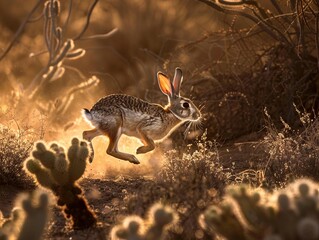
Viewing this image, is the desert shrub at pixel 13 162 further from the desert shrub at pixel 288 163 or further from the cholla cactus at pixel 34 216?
the cholla cactus at pixel 34 216

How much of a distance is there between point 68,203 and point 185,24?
10.4 m

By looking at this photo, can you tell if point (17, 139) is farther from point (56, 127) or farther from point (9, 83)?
point (9, 83)

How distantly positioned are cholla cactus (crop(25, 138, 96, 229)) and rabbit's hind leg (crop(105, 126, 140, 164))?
3.19 meters

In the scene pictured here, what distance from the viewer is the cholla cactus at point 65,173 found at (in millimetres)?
5762

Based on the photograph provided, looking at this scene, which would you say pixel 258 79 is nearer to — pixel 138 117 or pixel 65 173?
pixel 138 117

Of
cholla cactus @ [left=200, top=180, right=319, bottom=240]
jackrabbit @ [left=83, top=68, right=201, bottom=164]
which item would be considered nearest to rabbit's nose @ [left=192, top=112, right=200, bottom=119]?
jackrabbit @ [left=83, top=68, right=201, bottom=164]

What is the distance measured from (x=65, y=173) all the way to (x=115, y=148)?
3543 millimetres

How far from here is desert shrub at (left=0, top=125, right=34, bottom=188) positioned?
7.68 meters

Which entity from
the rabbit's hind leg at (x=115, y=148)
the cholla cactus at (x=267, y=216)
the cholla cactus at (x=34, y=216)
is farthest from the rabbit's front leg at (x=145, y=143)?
the cholla cactus at (x=34, y=216)

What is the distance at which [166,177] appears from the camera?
22.4ft

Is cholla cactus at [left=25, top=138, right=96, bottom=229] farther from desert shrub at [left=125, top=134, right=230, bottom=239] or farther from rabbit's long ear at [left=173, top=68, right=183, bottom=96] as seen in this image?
rabbit's long ear at [left=173, top=68, right=183, bottom=96]

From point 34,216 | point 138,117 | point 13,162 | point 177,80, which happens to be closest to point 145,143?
point 138,117

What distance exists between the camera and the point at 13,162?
306 inches

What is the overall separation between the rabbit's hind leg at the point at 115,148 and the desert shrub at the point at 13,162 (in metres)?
1.44
